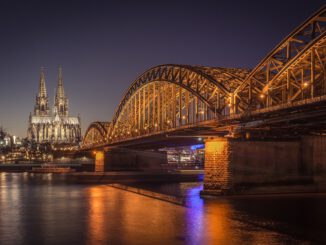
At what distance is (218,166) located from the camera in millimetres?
51344

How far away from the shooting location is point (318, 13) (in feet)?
130

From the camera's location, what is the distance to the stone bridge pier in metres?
50.6

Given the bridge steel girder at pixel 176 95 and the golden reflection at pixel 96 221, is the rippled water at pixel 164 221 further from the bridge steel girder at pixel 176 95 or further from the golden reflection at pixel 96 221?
the bridge steel girder at pixel 176 95

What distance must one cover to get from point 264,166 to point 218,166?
479cm

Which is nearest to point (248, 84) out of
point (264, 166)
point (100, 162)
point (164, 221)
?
point (264, 166)

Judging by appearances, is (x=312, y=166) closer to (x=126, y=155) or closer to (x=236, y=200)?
(x=236, y=200)

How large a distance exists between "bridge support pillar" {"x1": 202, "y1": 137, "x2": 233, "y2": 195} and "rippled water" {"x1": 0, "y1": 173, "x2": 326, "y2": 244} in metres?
3.71

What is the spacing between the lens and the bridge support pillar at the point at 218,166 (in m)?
50.3

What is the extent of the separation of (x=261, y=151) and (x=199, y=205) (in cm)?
1276

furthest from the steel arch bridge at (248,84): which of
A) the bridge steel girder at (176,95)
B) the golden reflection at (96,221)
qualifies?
the golden reflection at (96,221)

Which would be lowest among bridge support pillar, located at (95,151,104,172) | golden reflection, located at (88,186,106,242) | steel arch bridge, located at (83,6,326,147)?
golden reflection, located at (88,186,106,242)

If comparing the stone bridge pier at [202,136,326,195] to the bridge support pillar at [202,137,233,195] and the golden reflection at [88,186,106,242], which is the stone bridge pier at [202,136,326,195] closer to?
the bridge support pillar at [202,137,233,195]

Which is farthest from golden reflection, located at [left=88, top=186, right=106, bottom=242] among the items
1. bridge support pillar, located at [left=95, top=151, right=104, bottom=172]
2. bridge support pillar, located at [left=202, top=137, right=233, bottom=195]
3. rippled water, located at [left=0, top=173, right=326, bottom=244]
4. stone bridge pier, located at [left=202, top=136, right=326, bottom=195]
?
bridge support pillar, located at [left=95, top=151, right=104, bottom=172]

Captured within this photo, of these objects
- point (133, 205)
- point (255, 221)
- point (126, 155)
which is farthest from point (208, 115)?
point (126, 155)
